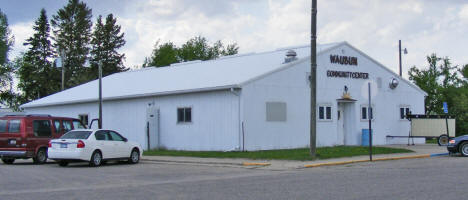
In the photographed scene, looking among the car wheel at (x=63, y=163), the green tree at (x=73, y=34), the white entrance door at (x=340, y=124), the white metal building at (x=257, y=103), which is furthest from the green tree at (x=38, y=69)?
the car wheel at (x=63, y=163)

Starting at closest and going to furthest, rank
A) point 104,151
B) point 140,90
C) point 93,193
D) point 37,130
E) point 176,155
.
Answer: point 93,193 < point 104,151 < point 37,130 < point 176,155 < point 140,90

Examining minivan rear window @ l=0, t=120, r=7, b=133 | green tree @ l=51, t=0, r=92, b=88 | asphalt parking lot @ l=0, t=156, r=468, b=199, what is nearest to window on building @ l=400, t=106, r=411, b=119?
asphalt parking lot @ l=0, t=156, r=468, b=199

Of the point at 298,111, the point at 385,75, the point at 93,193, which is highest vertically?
the point at 385,75

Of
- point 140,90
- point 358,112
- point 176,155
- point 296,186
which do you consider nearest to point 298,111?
point 358,112

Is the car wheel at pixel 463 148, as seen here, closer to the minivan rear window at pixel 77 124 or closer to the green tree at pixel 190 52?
the minivan rear window at pixel 77 124

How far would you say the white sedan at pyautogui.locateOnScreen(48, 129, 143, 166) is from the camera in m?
20.6

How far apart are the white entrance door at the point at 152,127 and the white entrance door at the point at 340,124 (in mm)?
9370

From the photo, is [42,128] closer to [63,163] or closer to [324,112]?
[63,163]

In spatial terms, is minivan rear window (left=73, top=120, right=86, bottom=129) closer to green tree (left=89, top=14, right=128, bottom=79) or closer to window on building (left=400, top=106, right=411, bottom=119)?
window on building (left=400, top=106, right=411, bottom=119)

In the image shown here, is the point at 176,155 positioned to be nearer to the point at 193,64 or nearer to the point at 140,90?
the point at 140,90

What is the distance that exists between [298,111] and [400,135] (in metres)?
8.62

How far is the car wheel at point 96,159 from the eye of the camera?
21.0 metres

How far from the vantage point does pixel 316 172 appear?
Answer: 17156 millimetres

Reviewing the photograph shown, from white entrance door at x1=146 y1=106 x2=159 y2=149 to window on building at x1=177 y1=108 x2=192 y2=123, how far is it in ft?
5.03
